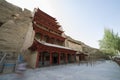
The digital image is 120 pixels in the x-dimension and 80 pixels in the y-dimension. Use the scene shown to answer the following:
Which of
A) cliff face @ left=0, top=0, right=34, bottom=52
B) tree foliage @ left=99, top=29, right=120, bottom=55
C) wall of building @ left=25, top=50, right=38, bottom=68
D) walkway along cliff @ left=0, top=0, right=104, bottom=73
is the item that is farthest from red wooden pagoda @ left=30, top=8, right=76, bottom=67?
tree foliage @ left=99, top=29, right=120, bottom=55

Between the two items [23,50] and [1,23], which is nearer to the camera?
[23,50]

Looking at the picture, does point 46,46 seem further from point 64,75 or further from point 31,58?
point 64,75

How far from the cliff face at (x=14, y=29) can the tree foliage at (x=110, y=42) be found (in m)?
33.9

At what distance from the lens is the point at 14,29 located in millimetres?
17844

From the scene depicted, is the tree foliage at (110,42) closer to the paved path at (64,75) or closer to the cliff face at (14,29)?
the paved path at (64,75)

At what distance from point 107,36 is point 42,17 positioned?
31996 millimetres

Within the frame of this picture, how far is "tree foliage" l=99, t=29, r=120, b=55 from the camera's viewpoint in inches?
1496

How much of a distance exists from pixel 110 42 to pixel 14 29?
1468 inches

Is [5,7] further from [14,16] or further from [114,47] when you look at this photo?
[114,47]

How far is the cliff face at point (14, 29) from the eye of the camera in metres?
15.7

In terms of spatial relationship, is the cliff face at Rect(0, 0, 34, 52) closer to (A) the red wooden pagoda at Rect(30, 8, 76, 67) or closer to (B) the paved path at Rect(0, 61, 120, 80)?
(A) the red wooden pagoda at Rect(30, 8, 76, 67)

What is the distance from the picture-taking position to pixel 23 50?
1541 cm

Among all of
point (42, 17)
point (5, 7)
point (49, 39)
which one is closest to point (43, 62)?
point (49, 39)

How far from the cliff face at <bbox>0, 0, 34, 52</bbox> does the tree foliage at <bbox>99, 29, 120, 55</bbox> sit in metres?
33.9
